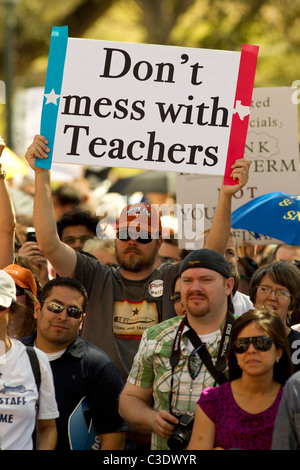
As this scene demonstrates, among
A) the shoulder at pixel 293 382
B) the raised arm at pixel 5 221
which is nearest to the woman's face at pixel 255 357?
the shoulder at pixel 293 382

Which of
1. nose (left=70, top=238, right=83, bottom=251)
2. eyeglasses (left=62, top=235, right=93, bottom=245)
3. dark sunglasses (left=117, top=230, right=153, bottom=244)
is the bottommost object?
dark sunglasses (left=117, top=230, right=153, bottom=244)

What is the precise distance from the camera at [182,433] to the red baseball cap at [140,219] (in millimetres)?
1445

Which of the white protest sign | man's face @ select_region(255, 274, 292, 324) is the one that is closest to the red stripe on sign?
man's face @ select_region(255, 274, 292, 324)

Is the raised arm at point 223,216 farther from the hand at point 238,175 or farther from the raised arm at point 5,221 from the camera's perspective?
the raised arm at point 5,221

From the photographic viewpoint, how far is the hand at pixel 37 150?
5496 mm

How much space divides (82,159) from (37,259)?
114 centimetres

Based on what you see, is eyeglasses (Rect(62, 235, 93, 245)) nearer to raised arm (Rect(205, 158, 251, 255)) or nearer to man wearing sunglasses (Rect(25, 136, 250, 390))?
man wearing sunglasses (Rect(25, 136, 250, 390))

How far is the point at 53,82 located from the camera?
5699 mm

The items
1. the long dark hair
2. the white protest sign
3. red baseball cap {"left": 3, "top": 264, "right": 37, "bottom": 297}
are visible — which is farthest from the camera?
the white protest sign

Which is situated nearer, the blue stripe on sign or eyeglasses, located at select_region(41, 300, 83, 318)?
eyeglasses, located at select_region(41, 300, 83, 318)

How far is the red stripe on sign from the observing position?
564 cm

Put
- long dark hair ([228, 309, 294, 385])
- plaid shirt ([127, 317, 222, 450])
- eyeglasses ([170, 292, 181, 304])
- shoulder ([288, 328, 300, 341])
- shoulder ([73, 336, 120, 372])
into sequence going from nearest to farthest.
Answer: long dark hair ([228, 309, 294, 385]) < plaid shirt ([127, 317, 222, 450]) < shoulder ([73, 336, 120, 372]) < shoulder ([288, 328, 300, 341]) < eyeglasses ([170, 292, 181, 304])

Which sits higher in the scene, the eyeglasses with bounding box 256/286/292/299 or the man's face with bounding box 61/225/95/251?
the man's face with bounding box 61/225/95/251
